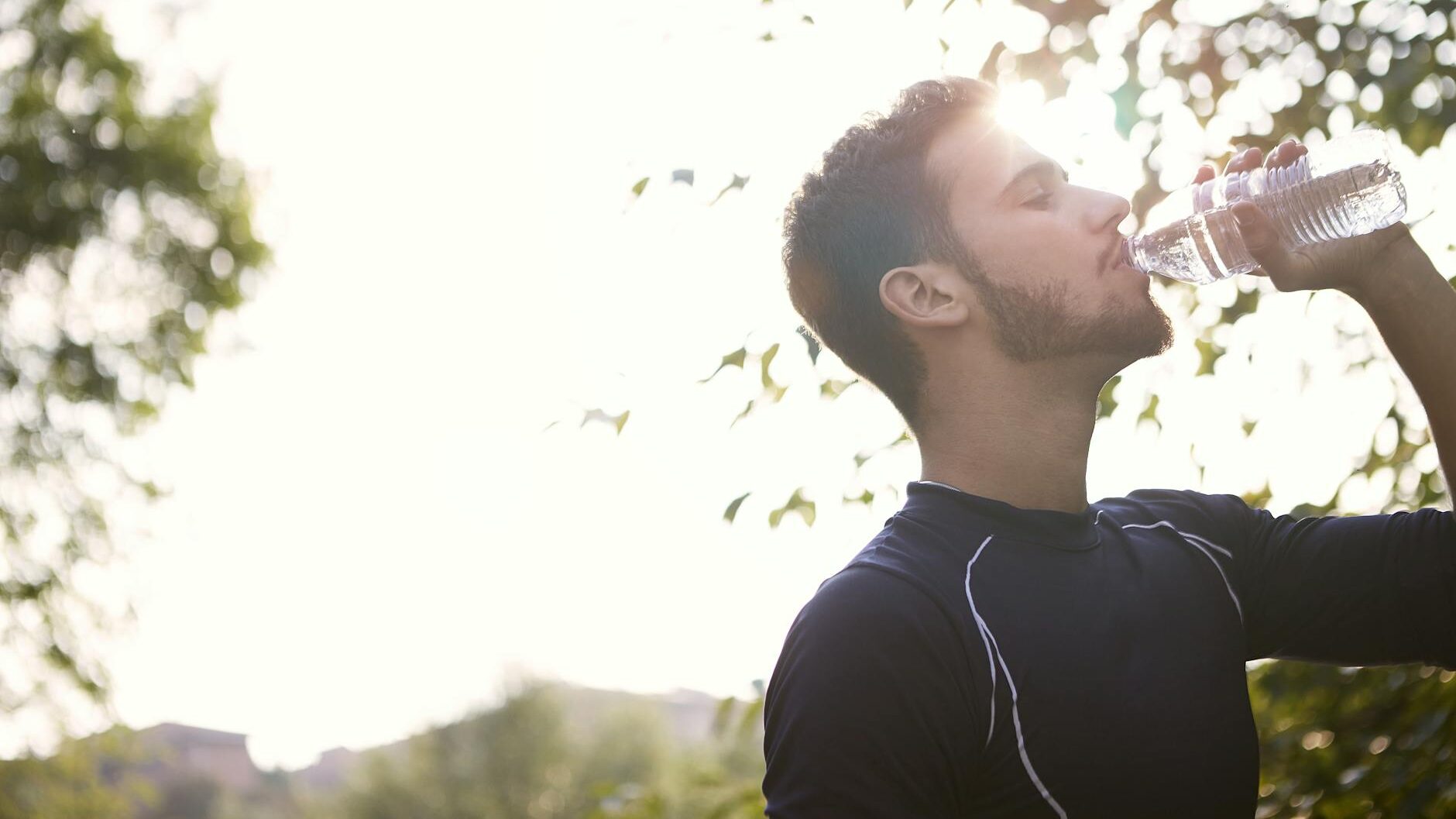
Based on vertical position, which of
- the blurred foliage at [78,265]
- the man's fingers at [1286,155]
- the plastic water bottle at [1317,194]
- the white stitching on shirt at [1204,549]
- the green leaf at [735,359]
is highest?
the blurred foliage at [78,265]

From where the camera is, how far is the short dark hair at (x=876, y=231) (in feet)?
6.65

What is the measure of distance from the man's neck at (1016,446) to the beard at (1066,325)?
0.21ft

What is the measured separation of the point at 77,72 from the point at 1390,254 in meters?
17.4

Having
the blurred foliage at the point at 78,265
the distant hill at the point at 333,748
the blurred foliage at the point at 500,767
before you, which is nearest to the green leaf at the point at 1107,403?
the blurred foliage at the point at 78,265

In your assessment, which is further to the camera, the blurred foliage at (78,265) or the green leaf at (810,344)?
the blurred foliage at (78,265)

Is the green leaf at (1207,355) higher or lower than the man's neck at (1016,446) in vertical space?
lower

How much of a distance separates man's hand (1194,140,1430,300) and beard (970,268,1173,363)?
6.8 inches

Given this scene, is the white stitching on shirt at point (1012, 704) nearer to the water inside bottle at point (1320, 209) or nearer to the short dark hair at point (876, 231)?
the short dark hair at point (876, 231)

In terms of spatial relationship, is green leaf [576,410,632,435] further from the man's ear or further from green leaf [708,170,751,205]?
the man's ear

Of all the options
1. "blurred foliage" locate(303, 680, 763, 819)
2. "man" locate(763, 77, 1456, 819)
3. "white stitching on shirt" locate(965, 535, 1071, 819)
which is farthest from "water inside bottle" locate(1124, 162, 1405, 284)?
"blurred foliage" locate(303, 680, 763, 819)

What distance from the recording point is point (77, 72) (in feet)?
52.6

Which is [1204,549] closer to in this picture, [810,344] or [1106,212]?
[1106,212]

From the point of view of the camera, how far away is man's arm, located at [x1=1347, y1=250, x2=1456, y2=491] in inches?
74.5

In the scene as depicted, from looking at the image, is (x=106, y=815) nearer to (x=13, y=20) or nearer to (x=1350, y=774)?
(x=13, y=20)
